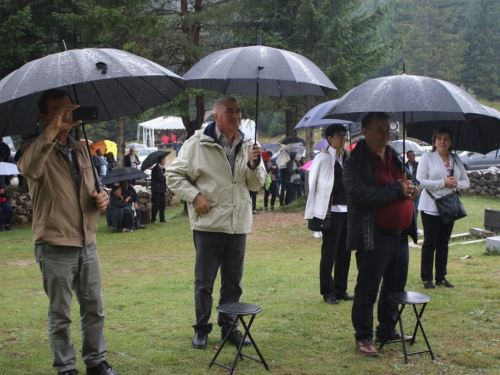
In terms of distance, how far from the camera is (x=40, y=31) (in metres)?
18.3

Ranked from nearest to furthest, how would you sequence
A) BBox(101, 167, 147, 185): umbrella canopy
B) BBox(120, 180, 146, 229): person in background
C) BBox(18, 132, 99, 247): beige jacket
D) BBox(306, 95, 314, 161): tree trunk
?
BBox(18, 132, 99, 247): beige jacket, BBox(101, 167, 147, 185): umbrella canopy, BBox(120, 180, 146, 229): person in background, BBox(306, 95, 314, 161): tree trunk

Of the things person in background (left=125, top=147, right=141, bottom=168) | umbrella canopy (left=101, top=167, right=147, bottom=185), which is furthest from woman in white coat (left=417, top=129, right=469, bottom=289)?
person in background (left=125, top=147, right=141, bottom=168)

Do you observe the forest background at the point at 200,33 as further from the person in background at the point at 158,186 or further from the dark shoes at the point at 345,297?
the dark shoes at the point at 345,297

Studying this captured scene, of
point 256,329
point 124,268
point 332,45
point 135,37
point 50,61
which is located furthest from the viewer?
point 332,45

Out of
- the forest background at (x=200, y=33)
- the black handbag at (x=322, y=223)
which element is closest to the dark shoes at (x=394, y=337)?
the black handbag at (x=322, y=223)

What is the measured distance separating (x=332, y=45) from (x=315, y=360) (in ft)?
60.4

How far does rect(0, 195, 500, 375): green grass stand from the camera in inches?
180

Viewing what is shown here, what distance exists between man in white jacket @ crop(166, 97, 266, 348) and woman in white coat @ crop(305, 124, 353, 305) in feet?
6.21

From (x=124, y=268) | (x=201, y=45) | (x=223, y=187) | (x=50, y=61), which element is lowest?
(x=124, y=268)

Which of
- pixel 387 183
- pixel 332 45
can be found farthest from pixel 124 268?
pixel 332 45

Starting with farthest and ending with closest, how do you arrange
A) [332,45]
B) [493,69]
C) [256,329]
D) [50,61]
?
[493,69]
[332,45]
[256,329]
[50,61]

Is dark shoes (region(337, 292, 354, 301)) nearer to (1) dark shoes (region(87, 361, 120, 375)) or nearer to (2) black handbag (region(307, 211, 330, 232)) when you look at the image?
(2) black handbag (region(307, 211, 330, 232))

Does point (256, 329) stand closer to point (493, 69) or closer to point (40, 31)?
point (40, 31)

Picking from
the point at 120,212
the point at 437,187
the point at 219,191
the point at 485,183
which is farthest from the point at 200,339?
the point at 485,183
